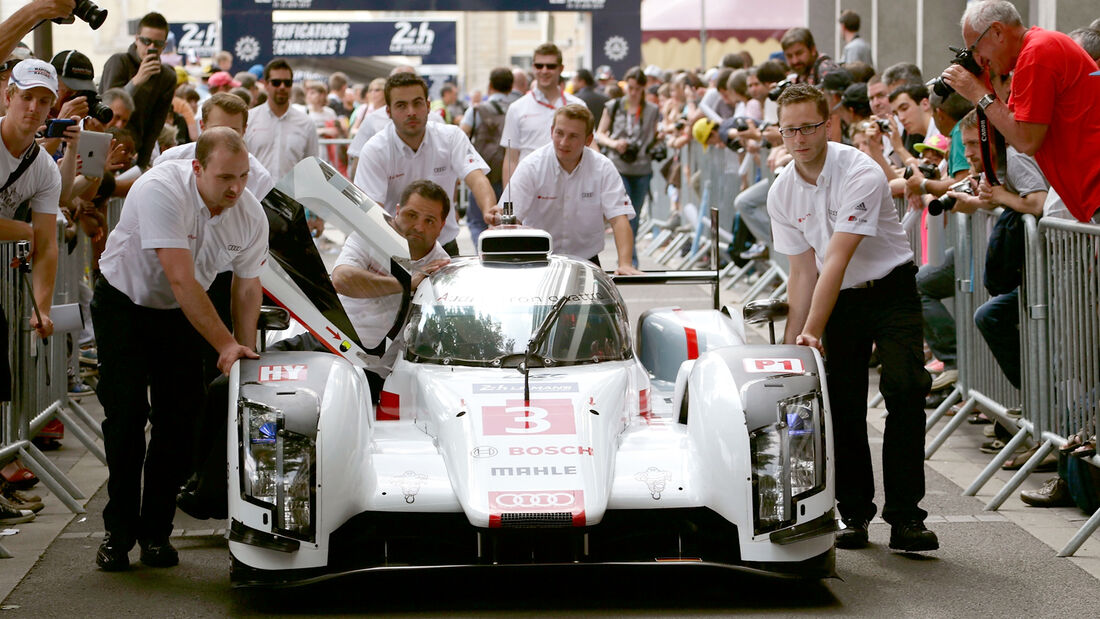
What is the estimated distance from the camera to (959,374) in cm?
834

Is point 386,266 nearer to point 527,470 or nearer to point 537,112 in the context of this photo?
point 527,470

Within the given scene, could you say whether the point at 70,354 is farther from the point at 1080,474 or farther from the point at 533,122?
the point at 1080,474

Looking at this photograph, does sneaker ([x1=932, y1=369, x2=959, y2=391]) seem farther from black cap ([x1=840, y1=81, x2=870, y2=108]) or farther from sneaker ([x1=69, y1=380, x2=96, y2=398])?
sneaker ([x1=69, y1=380, x2=96, y2=398])

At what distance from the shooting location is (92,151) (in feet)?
27.2

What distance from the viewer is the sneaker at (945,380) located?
31.8 ft

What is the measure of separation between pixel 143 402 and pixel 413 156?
318 centimetres

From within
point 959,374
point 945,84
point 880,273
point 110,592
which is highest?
point 945,84

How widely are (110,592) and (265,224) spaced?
1.56m

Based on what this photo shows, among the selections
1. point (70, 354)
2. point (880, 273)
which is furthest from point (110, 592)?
point (70, 354)

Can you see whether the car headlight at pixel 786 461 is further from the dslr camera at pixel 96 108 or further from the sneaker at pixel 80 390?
the sneaker at pixel 80 390

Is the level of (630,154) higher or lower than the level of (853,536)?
higher

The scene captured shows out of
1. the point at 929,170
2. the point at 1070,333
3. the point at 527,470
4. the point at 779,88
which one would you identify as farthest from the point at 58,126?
the point at 779,88

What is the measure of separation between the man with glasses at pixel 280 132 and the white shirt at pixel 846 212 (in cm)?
→ 629

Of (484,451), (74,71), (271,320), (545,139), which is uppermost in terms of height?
(74,71)
